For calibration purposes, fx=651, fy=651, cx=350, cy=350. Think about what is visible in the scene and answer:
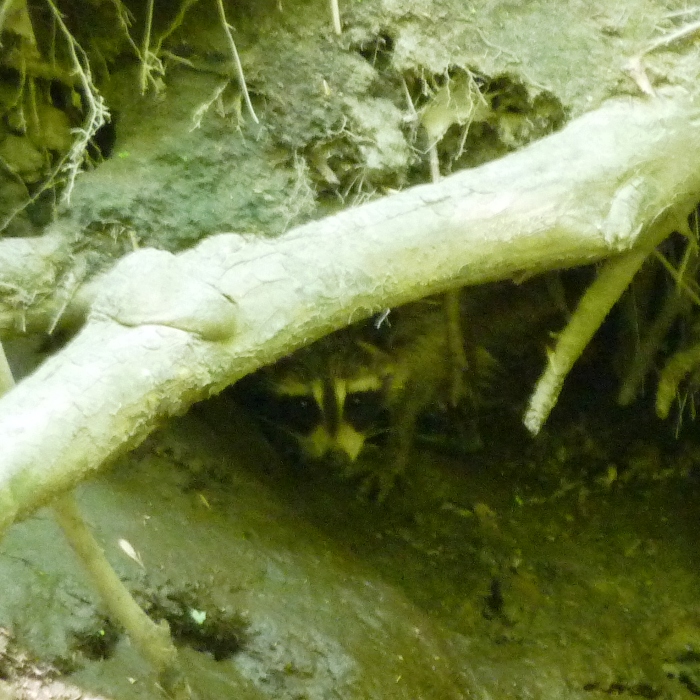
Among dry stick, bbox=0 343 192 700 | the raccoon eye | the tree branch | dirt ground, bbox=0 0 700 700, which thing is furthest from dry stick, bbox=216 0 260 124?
the raccoon eye

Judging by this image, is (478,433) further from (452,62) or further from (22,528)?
(22,528)

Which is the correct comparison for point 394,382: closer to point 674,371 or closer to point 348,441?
point 348,441

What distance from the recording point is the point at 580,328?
5.17 feet

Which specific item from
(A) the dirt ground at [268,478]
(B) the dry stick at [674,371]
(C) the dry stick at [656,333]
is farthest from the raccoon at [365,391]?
(B) the dry stick at [674,371]

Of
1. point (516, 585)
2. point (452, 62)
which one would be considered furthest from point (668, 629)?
point (452, 62)

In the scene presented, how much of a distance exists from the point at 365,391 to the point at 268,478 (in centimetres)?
45

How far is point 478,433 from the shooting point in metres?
2.47

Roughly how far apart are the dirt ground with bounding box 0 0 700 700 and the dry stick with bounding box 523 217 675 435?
362 mm

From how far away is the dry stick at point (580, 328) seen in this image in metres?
1.48

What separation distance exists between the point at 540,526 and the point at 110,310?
1.74m

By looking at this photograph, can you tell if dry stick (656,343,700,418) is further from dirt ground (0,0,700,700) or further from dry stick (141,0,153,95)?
dry stick (141,0,153,95)

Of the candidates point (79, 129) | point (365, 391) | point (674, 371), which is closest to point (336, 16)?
point (79, 129)

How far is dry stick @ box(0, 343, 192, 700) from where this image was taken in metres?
1.02

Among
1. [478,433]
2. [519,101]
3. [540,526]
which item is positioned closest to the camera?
[519,101]
